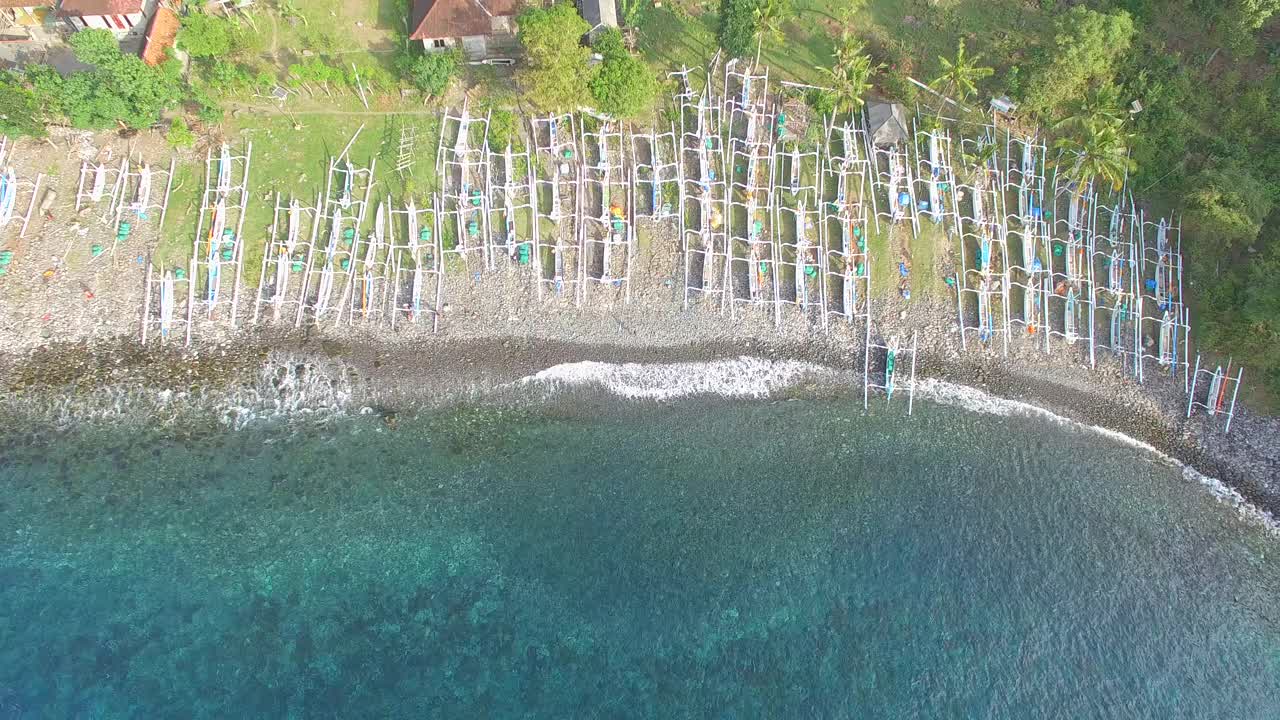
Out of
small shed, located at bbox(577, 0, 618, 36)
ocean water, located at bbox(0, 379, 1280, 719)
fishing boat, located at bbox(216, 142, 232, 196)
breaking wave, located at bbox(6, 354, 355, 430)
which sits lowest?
ocean water, located at bbox(0, 379, 1280, 719)

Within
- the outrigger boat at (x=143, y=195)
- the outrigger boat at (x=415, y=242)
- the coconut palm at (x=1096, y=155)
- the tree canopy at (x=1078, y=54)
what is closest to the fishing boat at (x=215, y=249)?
the outrigger boat at (x=143, y=195)

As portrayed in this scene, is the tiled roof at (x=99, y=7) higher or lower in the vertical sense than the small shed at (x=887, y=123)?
higher

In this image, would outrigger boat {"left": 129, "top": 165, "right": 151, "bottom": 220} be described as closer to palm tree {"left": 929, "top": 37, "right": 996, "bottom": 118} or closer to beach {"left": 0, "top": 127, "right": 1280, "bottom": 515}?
beach {"left": 0, "top": 127, "right": 1280, "bottom": 515}

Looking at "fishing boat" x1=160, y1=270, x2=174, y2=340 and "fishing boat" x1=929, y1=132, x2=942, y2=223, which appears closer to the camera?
"fishing boat" x1=160, y1=270, x2=174, y2=340

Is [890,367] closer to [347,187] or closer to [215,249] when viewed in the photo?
[347,187]

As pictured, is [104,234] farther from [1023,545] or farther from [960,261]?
[1023,545]

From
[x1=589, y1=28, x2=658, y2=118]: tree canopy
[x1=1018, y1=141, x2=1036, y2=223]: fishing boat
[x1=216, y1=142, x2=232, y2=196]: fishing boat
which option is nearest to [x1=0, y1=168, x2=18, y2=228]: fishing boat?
[x1=216, y1=142, x2=232, y2=196]: fishing boat

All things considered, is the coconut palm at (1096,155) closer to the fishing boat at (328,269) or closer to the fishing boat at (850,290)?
the fishing boat at (850,290)
